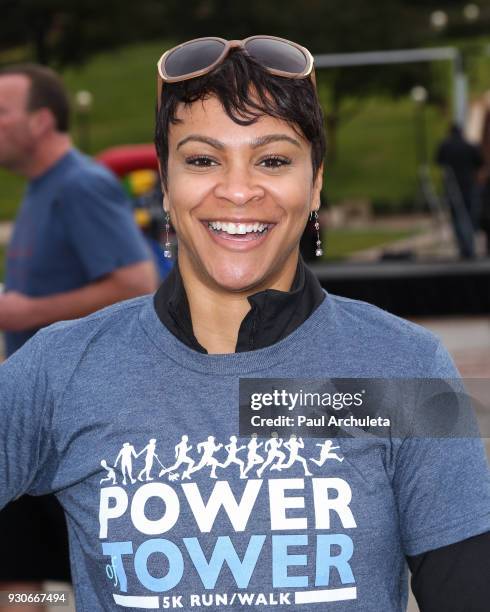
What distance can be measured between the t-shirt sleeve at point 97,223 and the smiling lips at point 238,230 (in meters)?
2.46

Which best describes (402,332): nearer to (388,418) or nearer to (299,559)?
(388,418)

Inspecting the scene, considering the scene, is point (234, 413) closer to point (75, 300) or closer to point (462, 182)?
point (75, 300)

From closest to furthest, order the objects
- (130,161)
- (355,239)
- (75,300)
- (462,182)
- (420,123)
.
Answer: (75,300) < (130,161) < (462,182) < (355,239) < (420,123)

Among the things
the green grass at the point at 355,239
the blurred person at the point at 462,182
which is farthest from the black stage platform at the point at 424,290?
the green grass at the point at 355,239

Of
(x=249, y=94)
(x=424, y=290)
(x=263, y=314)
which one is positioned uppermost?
(x=249, y=94)

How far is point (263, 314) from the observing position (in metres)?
1.90

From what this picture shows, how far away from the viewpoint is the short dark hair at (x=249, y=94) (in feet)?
6.07

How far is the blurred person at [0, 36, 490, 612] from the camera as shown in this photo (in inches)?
69.9

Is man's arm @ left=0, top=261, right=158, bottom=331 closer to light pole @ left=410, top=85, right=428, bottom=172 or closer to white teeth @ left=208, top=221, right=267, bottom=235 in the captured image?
white teeth @ left=208, top=221, right=267, bottom=235

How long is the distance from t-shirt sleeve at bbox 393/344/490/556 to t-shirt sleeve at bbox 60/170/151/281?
272cm

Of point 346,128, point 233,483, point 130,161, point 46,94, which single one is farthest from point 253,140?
point 346,128

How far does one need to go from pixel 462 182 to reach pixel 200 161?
15.4 meters

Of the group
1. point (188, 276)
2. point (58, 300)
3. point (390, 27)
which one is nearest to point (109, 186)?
point (58, 300)

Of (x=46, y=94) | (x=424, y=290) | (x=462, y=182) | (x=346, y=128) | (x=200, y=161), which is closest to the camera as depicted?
(x=200, y=161)
